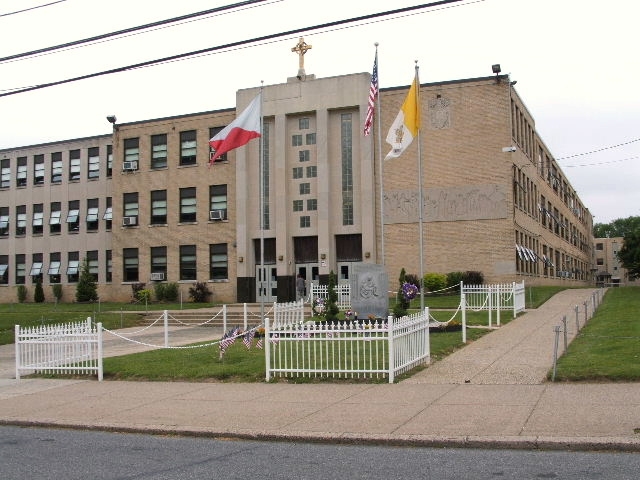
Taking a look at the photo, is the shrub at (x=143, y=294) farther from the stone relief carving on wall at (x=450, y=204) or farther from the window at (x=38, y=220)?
the stone relief carving on wall at (x=450, y=204)

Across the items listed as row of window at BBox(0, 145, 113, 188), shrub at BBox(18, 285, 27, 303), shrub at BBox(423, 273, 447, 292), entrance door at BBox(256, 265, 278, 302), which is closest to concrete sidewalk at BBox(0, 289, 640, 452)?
shrub at BBox(423, 273, 447, 292)

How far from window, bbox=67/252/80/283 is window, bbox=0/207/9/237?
632 cm

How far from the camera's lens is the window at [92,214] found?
162 ft

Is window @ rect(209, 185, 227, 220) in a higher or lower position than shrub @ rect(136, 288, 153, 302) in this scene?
higher

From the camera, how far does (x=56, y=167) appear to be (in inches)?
2015

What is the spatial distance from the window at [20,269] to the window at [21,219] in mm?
1698

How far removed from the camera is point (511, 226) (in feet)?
125

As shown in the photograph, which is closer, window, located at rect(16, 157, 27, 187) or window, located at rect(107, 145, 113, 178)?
window, located at rect(107, 145, 113, 178)

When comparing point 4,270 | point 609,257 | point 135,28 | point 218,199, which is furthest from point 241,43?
point 609,257

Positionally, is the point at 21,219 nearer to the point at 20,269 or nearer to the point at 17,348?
the point at 20,269

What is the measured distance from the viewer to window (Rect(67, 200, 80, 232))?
50.0m

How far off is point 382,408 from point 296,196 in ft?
108

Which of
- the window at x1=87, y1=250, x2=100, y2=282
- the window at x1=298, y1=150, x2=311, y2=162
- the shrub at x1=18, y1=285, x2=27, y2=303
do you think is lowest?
the shrub at x1=18, y1=285, x2=27, y2=303

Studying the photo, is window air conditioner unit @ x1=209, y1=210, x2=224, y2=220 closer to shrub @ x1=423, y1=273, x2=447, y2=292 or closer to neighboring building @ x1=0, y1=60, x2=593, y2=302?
neighboring building @ x1=0, y1=60, x2=593, y2=302
